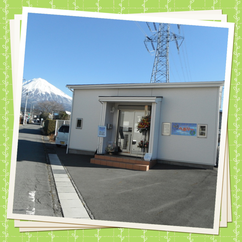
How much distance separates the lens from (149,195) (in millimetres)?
5207

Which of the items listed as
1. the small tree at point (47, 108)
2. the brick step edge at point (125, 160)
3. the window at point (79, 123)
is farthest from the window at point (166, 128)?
the small tree at point (47, 108)

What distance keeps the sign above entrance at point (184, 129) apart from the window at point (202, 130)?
6.5 inches

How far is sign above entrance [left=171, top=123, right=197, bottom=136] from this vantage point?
9.47 m

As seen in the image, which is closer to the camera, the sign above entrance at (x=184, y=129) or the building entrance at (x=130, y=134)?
the sign above entrance at (x=184, y=129)

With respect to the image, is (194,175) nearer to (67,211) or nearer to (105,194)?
(105,194)

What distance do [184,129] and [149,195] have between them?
5.13 meters

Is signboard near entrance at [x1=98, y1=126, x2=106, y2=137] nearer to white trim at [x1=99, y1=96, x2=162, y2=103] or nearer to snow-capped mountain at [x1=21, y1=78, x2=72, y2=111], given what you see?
white trim at [x1=99, y1=96, x2=162, y2=103]

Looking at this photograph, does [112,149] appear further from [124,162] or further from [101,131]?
[124,162]

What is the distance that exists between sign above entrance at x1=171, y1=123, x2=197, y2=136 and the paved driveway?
6.57 feet

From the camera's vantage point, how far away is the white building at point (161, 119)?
9.24 m

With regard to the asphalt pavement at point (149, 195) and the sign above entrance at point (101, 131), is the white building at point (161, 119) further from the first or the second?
the asphalt pavement at point (149, 195)

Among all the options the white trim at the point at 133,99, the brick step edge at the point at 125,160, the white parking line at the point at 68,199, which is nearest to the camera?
the white parking line at the point at 68,199

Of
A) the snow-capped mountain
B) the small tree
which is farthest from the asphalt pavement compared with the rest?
the small tree

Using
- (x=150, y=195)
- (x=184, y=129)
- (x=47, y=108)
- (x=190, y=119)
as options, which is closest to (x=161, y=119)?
(x=184, y=129)
